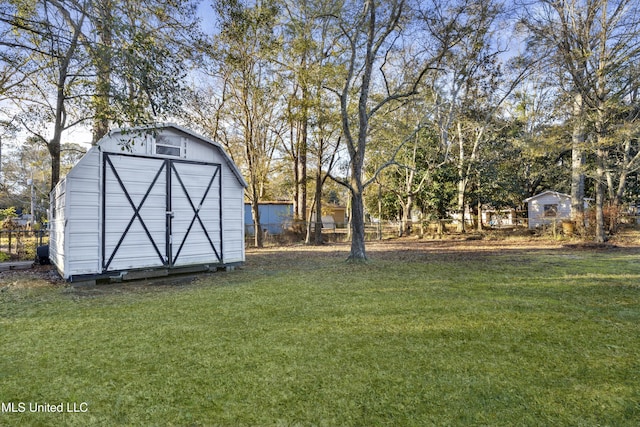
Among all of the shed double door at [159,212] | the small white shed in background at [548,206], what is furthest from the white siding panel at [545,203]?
the shed double door at [159,212]

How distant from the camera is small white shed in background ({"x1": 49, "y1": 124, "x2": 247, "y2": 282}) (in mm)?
7480

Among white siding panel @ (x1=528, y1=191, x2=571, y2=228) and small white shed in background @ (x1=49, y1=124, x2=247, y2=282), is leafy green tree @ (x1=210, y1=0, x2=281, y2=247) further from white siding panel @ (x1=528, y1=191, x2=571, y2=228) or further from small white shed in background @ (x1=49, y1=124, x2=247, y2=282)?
white siding panel @ (x1=528, y1=191, x2=571, y2=228)

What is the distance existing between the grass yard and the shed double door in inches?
59.7

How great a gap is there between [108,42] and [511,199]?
93.5ft

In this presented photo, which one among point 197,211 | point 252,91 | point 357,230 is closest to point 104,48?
point 197,211

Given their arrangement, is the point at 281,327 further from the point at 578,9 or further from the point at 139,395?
the point at 578,9

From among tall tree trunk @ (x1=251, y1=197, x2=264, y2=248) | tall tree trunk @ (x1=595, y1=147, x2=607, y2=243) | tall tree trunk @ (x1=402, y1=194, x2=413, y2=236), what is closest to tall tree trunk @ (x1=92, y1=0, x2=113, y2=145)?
tall tree trunk @ (x1=251, y1=197, x2=264, y2=248)

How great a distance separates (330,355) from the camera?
346cm

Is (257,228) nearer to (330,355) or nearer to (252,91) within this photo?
(252,91)

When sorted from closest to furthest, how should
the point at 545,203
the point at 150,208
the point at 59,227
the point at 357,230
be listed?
the point at 150,208 < the point at 59,227 < the point at 357,230 < the point at 545,203

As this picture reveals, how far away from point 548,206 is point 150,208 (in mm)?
26345

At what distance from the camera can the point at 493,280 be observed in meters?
7.43

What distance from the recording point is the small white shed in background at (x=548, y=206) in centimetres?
2427

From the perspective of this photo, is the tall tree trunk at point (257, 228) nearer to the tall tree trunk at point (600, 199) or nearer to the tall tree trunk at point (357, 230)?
the tall tree trunk at point (357, 230)
